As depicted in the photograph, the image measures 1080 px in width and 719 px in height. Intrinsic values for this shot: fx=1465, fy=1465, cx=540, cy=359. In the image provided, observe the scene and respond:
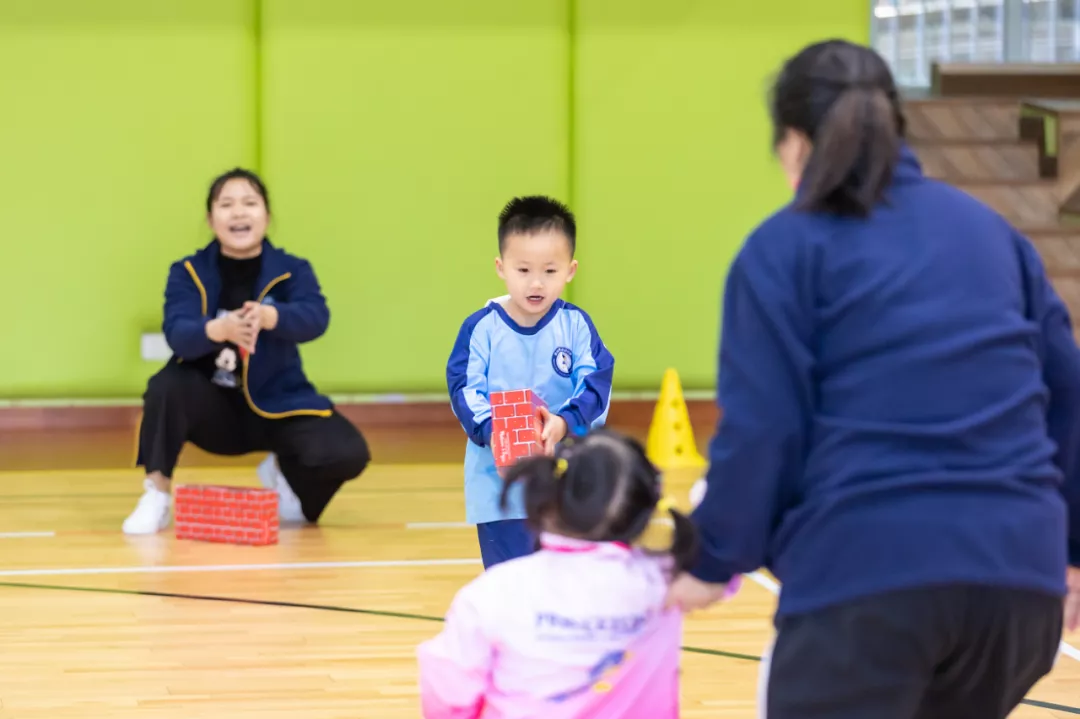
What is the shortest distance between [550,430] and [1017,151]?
485cm

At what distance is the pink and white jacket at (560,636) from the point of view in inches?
62.4

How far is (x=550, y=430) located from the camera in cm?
255

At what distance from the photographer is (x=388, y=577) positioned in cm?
362

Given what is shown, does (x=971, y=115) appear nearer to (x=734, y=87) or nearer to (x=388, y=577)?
(x=734, y=87)

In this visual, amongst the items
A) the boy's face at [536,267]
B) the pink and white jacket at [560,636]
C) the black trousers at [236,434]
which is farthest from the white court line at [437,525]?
the pink and white jacket at [560,636]

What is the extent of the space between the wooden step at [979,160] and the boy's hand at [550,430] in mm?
4448

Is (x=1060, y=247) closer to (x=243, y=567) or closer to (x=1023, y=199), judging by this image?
(x=1023, y=199)

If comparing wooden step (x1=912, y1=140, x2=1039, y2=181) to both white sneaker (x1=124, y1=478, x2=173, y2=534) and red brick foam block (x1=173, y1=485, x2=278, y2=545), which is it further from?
white sneaker (x1=124, y1=478, x2=173, y2=534)

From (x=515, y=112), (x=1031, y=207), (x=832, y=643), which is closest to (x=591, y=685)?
(x=832, y=643)

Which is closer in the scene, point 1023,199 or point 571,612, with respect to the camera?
point 571,612

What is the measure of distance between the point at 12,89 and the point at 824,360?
5362 millimetres

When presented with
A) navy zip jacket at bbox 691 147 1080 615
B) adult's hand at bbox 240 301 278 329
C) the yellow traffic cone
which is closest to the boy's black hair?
navy zip jacket at bbox 691 147 1080 615

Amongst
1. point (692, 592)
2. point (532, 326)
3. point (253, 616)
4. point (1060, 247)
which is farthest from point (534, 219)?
point (1060, 247)

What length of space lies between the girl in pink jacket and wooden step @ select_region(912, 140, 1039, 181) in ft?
17.6
